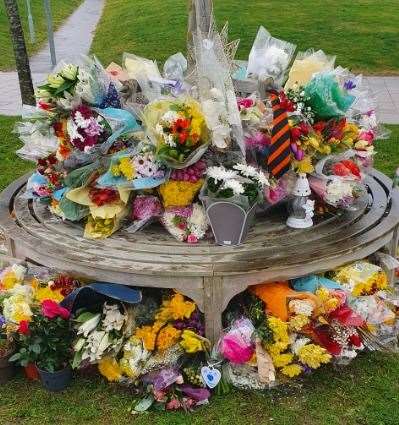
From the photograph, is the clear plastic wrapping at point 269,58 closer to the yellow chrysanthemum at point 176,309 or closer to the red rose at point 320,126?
the red rose at point 320,126

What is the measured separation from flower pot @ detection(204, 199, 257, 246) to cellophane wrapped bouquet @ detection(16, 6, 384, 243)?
6cm

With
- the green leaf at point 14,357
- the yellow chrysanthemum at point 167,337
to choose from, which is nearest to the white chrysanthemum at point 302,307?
the yellow chrysanthemum at point 167,337

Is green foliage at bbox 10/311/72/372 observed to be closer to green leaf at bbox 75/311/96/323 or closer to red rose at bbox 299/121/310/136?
green leaf at bbox 75/311/96/323

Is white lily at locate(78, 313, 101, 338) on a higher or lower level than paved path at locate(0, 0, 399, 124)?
higher

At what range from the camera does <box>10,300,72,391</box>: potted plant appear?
3.29 m

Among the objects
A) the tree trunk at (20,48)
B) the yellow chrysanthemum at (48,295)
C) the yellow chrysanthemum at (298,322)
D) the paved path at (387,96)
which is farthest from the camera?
the paved path at (387,96)

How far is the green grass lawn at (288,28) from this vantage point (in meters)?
13.0

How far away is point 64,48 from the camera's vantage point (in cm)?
1566

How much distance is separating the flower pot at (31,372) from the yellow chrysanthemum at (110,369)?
1.15ft

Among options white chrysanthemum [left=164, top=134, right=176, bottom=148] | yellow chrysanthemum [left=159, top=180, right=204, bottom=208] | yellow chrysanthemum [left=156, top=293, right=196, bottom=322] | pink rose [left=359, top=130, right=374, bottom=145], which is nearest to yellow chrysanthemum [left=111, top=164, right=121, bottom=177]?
yellow chrysanthemum [left=159, top=180, right=204, bottom=208]

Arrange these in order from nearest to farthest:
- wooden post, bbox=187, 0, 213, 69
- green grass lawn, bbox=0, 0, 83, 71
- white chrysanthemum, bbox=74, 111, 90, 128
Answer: white chrysanthemum, bbox=74, 111, 90, 128 < wooden post, bbox=187, 0, 213, 69 < green grass lawn, bbox=0, 0, 83, 71

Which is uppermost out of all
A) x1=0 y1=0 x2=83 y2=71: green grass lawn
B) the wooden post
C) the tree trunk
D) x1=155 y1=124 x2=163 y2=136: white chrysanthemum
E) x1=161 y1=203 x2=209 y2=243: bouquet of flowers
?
the wooden post

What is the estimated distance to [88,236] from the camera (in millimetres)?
3676

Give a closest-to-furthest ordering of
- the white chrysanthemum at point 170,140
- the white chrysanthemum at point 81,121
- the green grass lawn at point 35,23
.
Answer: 1. the white chrysanthemum at point 170,140
2. the white chrysanthemum at point 81,121
3. the green grass lawn at point 35,23
